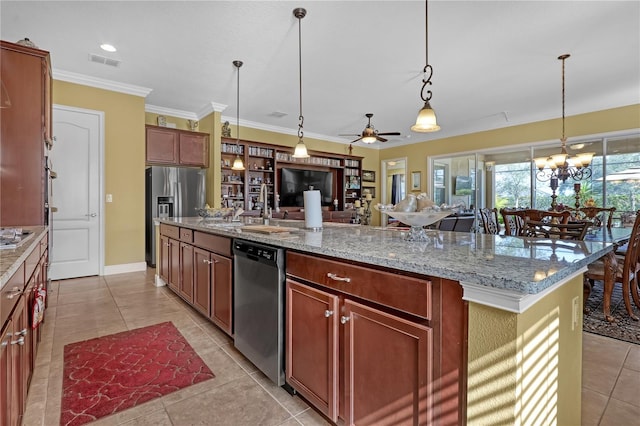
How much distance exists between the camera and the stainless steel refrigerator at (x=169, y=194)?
16.4 ft

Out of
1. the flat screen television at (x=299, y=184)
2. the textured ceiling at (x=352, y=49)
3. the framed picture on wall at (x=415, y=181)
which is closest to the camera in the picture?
the textured ceiling at (x=352, y=49)

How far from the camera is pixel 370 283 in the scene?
1180mm

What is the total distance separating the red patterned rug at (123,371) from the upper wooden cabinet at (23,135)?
46.4 inches

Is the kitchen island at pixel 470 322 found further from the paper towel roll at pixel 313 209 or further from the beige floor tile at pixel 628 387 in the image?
the paper towel roll at pixel 313 209

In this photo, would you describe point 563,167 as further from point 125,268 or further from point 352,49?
point 125,268

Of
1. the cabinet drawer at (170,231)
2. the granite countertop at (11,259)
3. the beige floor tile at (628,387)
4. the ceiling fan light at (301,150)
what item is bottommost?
the beige floor tile at (628,387)

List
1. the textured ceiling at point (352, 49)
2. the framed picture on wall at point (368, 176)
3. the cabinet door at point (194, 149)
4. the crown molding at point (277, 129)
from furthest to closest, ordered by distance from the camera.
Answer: the framed picture on wall at point (368, 176) → the crown molding at point (277, 129) → the cabinet door at point (194, 149) → the textured ceiling at point (352, 49)

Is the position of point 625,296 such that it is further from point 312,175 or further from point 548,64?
point 312,175

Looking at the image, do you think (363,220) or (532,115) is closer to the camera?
(532,115)

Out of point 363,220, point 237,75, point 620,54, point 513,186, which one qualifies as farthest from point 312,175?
point 620,54

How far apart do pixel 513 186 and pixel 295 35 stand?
19.3 ft

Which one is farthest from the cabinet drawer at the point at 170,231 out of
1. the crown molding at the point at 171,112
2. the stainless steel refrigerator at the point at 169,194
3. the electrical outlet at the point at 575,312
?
the electrical outlet at the point at 575,312

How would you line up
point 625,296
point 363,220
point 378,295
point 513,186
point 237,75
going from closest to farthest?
point 378,295 < point 625,296 < point 237,75 < point 513,186 < point 363,220

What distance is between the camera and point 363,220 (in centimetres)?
846
